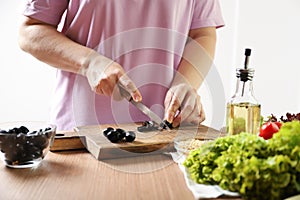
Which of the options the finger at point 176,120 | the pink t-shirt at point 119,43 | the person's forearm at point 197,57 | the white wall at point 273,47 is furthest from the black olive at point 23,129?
the white wall at point 273,47

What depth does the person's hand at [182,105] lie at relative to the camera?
1.15 meters

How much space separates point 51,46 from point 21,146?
375 millimetres

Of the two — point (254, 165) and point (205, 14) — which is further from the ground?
point (205, 14)

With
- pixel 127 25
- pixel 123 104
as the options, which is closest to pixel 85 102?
pixel 123 104

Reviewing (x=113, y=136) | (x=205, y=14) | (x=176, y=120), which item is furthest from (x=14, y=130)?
(x=205, y=14)

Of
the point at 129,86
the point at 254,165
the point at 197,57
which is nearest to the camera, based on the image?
the point at 254,165

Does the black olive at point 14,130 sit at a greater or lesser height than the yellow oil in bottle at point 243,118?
lesser

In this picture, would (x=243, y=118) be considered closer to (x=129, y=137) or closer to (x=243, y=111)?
(x=243, y=111)

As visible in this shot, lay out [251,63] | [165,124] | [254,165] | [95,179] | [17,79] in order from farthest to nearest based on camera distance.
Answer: [251,63] < [17,79] < [165,124] < [95,179] < [254,165]

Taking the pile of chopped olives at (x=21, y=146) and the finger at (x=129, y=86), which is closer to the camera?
the pile of chopped olives at (x=21, y=146)

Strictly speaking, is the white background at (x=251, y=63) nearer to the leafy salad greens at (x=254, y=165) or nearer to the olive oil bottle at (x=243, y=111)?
the olive oil bottle at (x=243, y=111)

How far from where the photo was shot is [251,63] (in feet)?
7.69

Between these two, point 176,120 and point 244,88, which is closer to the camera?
point 244,88

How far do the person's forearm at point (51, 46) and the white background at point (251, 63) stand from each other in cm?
84
